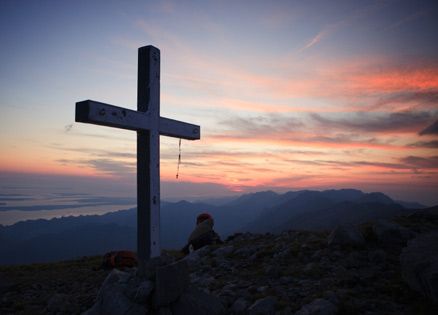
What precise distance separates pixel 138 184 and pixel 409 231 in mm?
7057

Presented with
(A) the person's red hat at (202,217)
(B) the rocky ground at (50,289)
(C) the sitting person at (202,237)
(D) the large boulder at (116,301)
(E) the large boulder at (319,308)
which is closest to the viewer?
(E) the large boulder at (319,308)

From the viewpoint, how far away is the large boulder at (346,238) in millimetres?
8502

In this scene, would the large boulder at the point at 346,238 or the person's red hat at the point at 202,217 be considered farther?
the person's red hat at the point at 202,217

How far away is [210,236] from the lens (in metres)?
13.1

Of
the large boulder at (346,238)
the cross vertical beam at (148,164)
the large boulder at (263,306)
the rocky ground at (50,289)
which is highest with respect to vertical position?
the cross vertical beam at (148,164)

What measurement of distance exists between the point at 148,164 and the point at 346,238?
5.37 m

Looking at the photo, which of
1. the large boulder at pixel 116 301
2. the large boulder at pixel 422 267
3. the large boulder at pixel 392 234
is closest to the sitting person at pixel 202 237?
the large boulder at pixel 392 234

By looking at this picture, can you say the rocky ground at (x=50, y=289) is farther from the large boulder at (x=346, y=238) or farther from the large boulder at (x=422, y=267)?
the large boulder at (x=422, y=267)

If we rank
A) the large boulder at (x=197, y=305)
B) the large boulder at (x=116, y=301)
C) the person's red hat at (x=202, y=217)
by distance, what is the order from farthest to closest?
the person's red hat at (x=202, y=217), the large boulder at (x=197, y=305), the large boulder at (x=116, y=301)

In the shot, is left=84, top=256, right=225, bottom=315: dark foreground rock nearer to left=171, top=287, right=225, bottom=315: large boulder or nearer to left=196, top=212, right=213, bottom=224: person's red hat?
left=171, top=287, right=225, bottom=315: large boulder

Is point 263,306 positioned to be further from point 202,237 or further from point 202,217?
point 202,217

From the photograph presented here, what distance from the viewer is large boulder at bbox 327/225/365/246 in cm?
850

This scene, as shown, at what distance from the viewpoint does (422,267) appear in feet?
18.5

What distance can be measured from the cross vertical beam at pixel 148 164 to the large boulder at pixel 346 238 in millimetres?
4518
